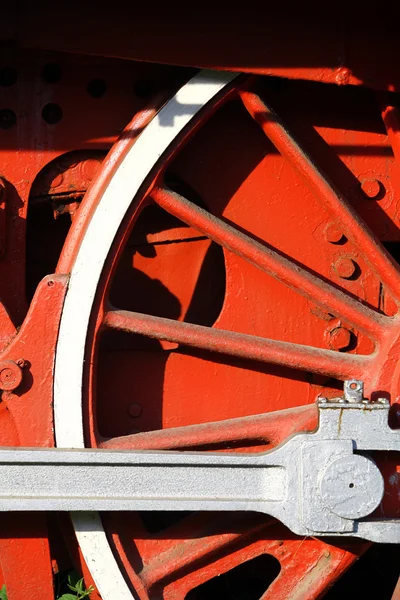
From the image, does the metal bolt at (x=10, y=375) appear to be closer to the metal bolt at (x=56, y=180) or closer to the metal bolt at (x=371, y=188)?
the metal bolt at (x=56, y=180)

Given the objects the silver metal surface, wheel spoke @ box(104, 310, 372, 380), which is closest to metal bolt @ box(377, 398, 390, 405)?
the silver metal surface

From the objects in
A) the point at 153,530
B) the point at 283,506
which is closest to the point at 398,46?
the point at 283,506

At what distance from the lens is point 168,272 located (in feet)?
7.88

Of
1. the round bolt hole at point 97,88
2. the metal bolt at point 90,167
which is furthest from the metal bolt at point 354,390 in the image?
the round bolt hole at point 97,88

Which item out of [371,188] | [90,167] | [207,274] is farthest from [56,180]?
[371,188]

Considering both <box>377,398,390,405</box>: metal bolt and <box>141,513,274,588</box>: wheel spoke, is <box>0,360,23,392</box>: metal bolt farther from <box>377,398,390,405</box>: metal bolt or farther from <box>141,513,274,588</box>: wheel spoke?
<box>377,398,390,405</box>: metal bolt

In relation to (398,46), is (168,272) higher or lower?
lower

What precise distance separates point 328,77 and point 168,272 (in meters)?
0.75

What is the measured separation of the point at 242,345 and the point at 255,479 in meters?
0.35

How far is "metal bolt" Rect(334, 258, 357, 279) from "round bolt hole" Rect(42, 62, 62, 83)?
3.14ft

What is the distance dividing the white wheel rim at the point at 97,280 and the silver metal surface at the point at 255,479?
0.36 feet

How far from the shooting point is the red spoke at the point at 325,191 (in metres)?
2.12

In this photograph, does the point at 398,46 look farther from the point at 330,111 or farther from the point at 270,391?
the point at 270,391

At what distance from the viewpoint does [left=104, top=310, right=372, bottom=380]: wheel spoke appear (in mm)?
2084
